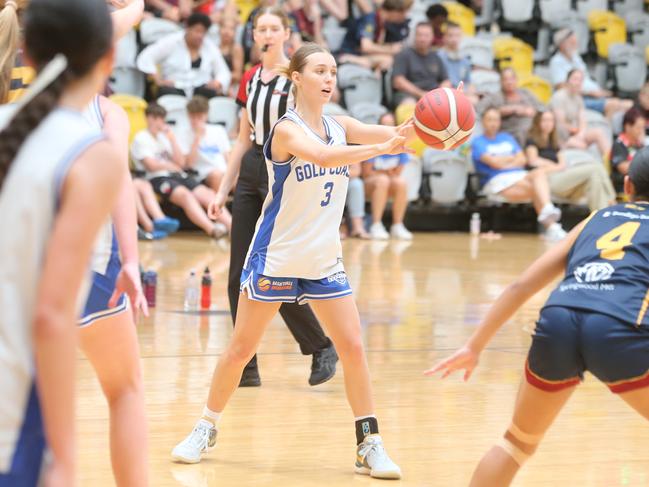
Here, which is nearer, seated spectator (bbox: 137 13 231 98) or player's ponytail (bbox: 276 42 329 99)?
player's ponytail (bbox: 276 42 329 99)

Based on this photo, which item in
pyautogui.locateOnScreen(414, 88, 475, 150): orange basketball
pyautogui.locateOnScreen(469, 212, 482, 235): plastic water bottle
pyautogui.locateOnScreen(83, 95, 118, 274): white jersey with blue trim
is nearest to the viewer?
pyautogui.locateOnScreen(83, 95, 118, 274): white jersey with blue trim

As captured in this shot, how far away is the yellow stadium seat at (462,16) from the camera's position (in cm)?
1686

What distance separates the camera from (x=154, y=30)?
544 inches

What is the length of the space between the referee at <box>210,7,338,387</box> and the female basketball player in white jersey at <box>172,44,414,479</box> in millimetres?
1038

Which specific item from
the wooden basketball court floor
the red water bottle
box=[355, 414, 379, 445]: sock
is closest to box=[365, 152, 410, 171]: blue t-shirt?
the wooden basketball court floor

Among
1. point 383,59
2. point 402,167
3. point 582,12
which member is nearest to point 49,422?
point 402,167

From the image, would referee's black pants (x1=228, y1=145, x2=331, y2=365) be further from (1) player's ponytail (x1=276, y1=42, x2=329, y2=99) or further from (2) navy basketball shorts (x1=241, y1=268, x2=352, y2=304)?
(2) navy basketball shorts (x1=241, y1=268, x2=352, y2=304)

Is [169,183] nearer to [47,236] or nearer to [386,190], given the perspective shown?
[386,190]

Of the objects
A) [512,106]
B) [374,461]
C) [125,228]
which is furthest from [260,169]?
[512,106]

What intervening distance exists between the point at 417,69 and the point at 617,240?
11.7m

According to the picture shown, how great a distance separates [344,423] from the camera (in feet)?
16.8

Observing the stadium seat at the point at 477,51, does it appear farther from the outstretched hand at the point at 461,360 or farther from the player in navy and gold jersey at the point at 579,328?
the outstretched hand at the point at 461,360

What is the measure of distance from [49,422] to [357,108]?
39.7 feet

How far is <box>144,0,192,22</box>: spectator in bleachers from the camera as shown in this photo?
555 inches
